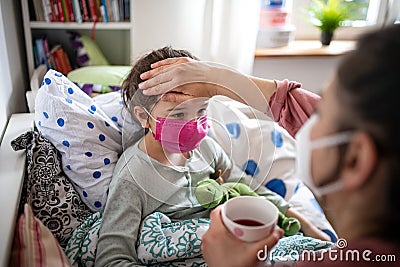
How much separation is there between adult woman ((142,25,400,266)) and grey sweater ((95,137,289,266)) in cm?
58

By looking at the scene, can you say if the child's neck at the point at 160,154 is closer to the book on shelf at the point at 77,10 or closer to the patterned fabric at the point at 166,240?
the patterned fabric at the point at 166,240

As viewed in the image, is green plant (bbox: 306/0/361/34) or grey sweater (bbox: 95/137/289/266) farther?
green plant (bbox: 306/0/361/34)

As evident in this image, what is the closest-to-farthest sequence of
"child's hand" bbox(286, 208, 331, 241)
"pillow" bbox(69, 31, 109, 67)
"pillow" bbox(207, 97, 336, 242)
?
1. "pillow" bbox(207, 97, 336, 242)
2. "child's hand" bbox(286, 208, 331, 241)
3. "pillow" bbox(69, 31, 109, 67)

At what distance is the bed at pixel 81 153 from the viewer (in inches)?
45.0

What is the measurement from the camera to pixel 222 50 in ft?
6.81

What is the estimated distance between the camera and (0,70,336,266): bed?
1143 mm

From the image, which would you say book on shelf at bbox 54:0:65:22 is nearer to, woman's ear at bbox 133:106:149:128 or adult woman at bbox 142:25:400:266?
woman's ear at bbox 133:106:149:128

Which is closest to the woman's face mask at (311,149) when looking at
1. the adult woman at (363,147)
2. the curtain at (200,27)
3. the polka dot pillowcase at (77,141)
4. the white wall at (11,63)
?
the adult woman at (363,147)

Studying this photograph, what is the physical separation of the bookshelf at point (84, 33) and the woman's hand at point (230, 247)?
1399mm

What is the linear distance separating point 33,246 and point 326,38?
190 cm

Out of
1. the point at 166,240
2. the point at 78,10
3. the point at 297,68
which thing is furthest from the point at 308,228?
the point at 78,10

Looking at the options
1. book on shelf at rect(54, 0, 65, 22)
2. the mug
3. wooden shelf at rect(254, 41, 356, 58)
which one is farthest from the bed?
wooden shelf at rect(254, 41, 356, 58)

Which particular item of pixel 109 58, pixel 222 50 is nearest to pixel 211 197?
pixel 222 50

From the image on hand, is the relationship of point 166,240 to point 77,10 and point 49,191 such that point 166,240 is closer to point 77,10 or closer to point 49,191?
point 49,191
